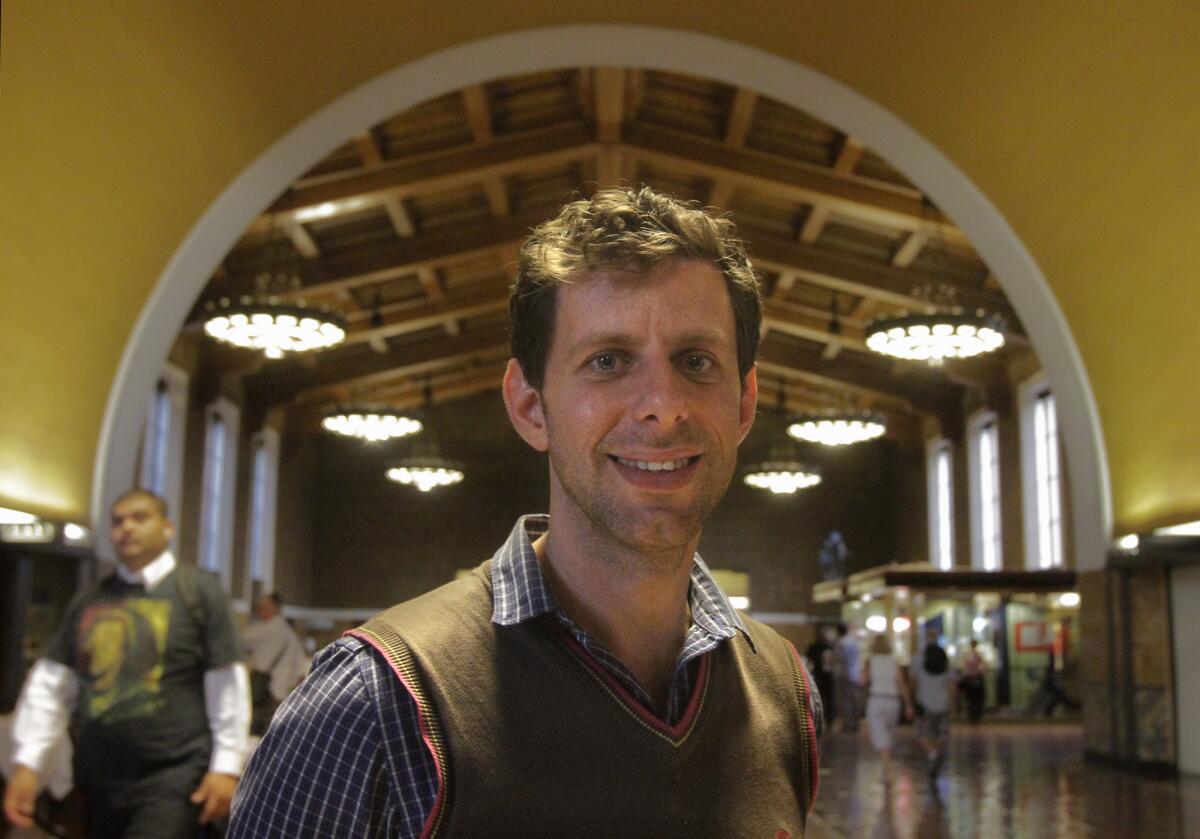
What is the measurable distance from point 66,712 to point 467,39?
5.95m

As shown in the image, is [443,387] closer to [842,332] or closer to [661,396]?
[842,332]

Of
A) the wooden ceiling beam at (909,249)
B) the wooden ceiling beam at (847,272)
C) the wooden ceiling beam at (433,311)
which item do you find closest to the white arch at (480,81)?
the wooden ceiling beam at (909,249)

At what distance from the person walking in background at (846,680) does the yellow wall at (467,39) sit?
40.5ft

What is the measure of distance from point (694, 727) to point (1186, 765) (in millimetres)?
13056

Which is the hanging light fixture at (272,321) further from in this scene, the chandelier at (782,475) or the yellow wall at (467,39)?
the chandelier at (782,475)

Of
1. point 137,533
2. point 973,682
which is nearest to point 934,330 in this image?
point 973,682

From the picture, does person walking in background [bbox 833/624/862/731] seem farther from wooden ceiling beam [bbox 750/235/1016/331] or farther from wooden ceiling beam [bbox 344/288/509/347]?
wooden ceiling beam [bbox 344/288/509/347]

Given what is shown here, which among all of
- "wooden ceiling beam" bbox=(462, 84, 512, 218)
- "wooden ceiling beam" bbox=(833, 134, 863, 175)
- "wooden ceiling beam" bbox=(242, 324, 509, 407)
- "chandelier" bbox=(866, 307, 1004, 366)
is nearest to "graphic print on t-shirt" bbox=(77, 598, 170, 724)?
"wooden ceiling beam" bbox=(462, 84, 512, 218)

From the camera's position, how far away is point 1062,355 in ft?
32.4

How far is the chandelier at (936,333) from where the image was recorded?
1408cm

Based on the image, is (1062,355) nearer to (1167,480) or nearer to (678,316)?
(1167,480)

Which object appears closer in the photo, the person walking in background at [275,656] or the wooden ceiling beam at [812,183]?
the person walking in background at [275,656]

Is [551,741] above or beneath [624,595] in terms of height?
beneath

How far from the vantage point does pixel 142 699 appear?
376 centimetres
